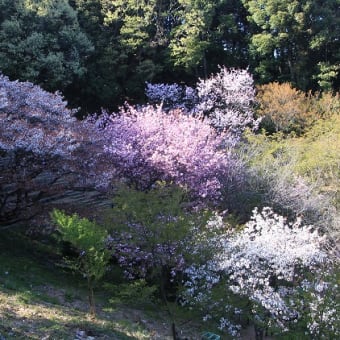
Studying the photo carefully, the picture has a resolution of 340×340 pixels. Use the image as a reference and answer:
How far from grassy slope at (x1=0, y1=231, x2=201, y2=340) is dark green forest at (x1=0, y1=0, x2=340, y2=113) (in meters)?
10.3

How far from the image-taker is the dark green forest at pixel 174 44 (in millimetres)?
18922

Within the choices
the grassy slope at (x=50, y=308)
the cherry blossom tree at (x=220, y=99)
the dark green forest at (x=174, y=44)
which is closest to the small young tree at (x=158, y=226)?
the grassy slope at (x=50, y=308)

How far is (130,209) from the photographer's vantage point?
251 inches

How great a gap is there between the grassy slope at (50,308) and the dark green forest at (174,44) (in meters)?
10.3

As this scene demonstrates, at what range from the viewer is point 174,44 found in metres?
22.8

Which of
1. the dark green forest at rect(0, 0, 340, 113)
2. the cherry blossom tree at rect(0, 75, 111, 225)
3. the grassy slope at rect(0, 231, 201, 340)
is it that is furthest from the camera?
the dark green forest at rect(0, 0, 340, 113)

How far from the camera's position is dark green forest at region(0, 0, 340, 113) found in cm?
1892

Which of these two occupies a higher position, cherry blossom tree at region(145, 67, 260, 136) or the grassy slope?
cherry blossom tree at region(145, 67, 260, 136)

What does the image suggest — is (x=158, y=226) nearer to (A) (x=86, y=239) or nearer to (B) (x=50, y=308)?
(A) (x=86, y=239)

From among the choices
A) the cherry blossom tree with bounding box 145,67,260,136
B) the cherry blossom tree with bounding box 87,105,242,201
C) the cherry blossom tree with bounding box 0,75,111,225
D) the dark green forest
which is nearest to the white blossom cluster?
the cherry blossom tree with bounding box 0,75,111,225

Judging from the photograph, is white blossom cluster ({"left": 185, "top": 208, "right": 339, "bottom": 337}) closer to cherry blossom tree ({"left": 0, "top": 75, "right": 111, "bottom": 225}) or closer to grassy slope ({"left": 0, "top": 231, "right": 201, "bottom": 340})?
grassy slope ({"left": 0, "top": 231, "right": 201, "bottom": 340})

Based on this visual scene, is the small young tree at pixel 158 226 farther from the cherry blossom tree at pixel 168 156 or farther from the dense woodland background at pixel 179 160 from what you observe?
the cherry blossom tree at pixel 168 156

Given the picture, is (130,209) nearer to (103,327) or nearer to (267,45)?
(103,327)

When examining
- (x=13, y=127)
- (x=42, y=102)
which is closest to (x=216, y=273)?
(x=13, y=127)
